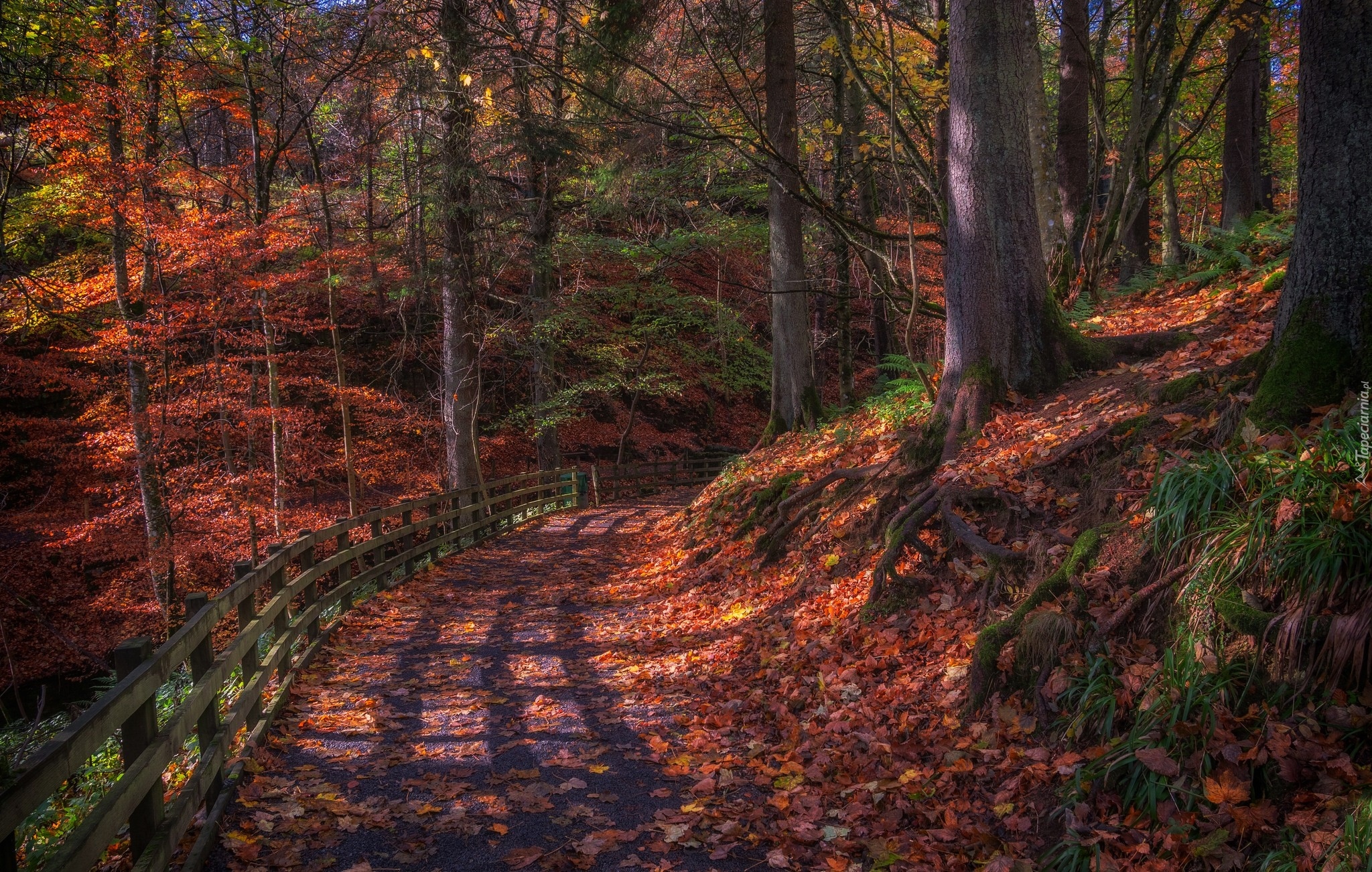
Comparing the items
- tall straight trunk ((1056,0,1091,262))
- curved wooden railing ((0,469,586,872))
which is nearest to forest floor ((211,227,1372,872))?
curved wooden railing ((0,469,586,872))

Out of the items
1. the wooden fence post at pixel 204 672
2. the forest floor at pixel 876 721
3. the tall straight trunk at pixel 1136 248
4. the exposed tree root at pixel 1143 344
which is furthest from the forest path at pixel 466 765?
the tall straight trunk at pixel 1136 248

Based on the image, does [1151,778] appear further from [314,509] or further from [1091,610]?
[314,509]

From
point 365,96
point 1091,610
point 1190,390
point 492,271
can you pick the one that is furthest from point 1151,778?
point 365,96

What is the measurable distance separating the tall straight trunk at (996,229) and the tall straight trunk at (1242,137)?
7.35 metres

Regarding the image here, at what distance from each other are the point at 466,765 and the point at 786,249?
36.0 ft

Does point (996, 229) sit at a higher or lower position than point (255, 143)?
lower

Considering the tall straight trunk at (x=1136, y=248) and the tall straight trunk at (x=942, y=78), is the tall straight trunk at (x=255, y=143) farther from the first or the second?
the tall straight trunk at (x=1136, y=248)

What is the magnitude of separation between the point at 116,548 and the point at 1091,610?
661 inches

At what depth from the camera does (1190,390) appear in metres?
5.43

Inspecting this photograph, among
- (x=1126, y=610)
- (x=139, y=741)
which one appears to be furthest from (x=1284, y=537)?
(x=139, y=741)

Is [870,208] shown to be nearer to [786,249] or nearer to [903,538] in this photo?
[786,249]

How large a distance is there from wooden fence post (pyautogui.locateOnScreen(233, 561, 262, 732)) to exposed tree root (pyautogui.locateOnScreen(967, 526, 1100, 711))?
4.19 m

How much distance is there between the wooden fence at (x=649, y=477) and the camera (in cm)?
2517

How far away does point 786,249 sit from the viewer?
14.2 metres
